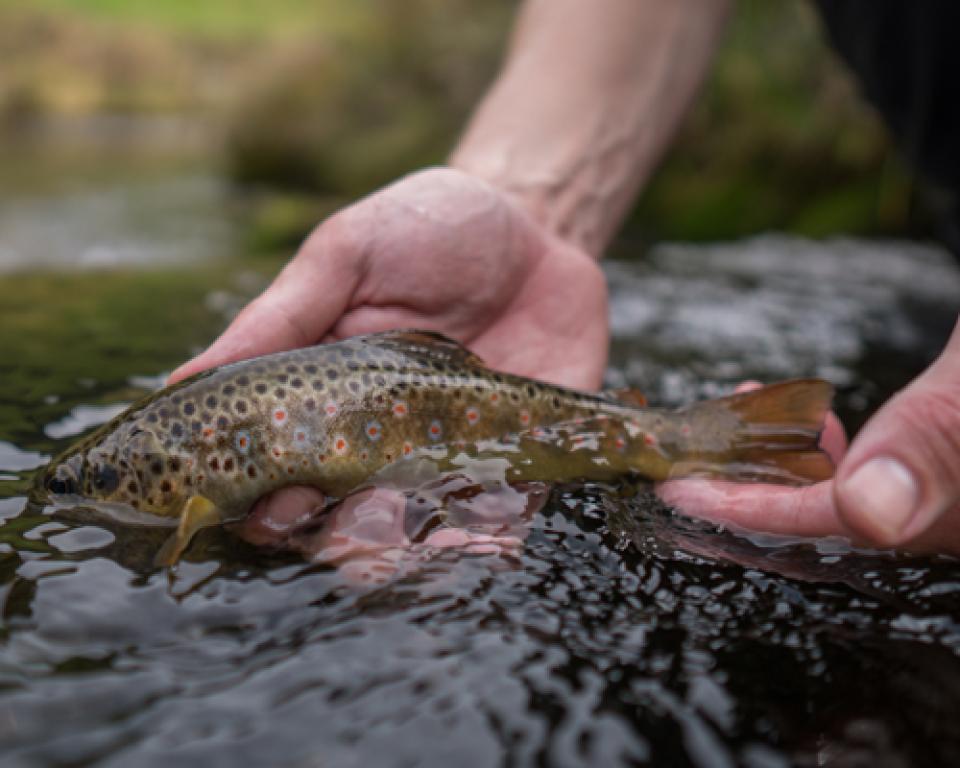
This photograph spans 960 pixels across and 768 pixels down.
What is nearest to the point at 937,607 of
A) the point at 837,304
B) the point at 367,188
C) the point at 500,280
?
the point at 500,280

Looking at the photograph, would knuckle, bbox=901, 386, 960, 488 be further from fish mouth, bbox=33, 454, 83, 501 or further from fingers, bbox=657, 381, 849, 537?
fish mouth, bbox=33, 454, 83, 501

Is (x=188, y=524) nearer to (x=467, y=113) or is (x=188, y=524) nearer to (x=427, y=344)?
(x=427, y=344)

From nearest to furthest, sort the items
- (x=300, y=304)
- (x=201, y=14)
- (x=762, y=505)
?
(x=762, y=505)
(x=300, y=304)
(x=201, y=14)

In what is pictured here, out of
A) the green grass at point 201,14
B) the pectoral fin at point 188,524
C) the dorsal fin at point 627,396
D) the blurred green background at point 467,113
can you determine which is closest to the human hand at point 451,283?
the dorsal fin at point 627,396

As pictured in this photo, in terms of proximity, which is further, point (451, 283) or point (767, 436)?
point (451, 283)

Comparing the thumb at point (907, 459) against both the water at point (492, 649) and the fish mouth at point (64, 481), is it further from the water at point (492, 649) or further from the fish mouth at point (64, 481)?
the fish mouth at point (64, 481)

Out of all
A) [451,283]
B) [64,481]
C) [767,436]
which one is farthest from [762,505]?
[64,481]

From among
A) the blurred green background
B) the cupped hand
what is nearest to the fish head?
the cupped hand
